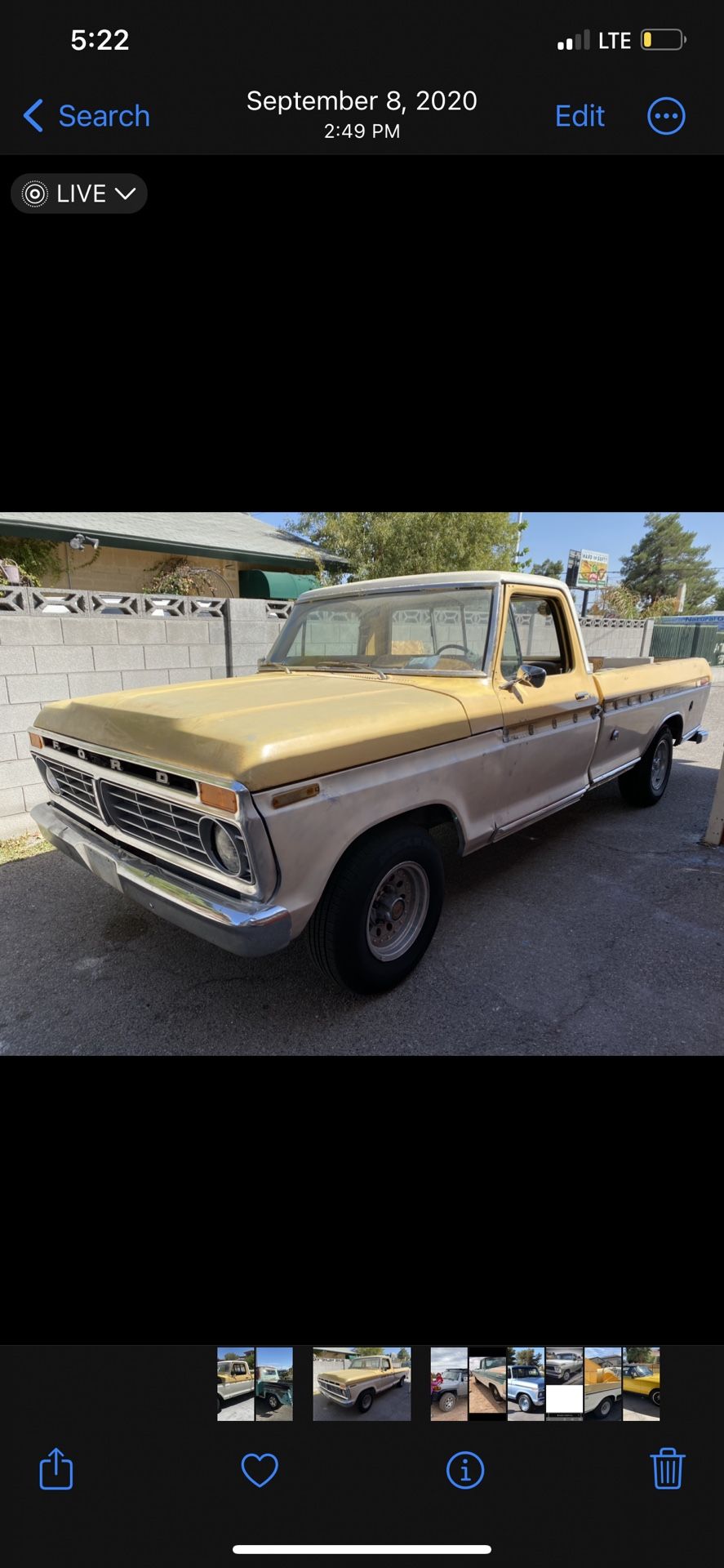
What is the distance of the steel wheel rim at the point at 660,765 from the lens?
599cm

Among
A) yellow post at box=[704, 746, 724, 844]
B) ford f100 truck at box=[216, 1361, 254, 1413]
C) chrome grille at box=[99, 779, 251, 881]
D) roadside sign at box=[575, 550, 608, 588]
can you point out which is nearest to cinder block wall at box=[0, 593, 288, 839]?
chrome grille at box=[99, 779, 251, 881]

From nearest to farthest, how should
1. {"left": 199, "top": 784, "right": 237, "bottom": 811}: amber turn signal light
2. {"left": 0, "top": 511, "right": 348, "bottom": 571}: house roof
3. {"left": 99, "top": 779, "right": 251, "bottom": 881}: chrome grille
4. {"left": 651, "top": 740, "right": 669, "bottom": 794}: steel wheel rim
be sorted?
{"left": 199, "top": 784, "right": 237, "bottom": 811}: amber turn signal light → {"left": 99, "top": 779, "right": 251, "bottom": 881}: chrome grille → {"left": 651, "top": 740, "right": 669, "bottom": 794}: steel wheel rim → {"left": 0, "top": 511, "right": 348, "bottom": 571}: house roof

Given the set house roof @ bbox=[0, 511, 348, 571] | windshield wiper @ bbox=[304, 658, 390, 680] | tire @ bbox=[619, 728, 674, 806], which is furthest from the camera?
house roof @ bbox=[0, 511, 348, 571]

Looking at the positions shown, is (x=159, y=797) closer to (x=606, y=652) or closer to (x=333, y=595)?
(x=333, y=595)

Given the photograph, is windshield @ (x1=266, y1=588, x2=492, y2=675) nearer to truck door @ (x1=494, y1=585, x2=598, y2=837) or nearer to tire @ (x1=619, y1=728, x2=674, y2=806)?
truck door @ (x1=494, y1=585, x2=598, y2=837)

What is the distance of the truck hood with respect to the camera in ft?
7.68

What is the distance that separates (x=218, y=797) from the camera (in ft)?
7.44

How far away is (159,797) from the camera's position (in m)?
2.56

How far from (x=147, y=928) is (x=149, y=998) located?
2.52 feet

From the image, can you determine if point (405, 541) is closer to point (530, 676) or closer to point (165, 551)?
point (165, 551)

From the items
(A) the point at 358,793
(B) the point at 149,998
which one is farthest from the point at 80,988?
(A) the point at 358,793

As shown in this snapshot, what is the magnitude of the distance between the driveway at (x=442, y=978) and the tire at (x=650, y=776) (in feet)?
4.41

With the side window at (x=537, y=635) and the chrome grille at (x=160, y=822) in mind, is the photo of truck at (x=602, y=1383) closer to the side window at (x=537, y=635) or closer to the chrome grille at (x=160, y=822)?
the chrome grille at (x=160, y=822)

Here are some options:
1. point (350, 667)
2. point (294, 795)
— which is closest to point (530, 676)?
point (350, 667)
